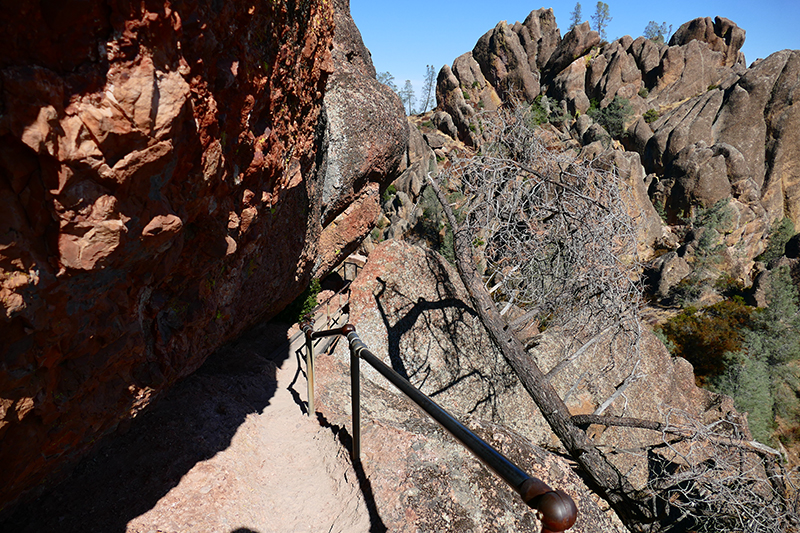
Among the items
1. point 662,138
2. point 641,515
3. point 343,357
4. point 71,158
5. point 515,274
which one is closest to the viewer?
point 71,158

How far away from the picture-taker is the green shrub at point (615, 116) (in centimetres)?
3425

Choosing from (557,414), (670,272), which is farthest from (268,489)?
(670,272)

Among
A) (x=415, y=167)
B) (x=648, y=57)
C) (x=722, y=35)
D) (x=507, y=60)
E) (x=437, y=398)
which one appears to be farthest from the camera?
(x=722, y=35)

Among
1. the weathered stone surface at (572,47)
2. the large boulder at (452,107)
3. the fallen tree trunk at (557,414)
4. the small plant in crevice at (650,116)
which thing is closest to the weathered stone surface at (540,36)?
the weathered stone surface at (572,47)

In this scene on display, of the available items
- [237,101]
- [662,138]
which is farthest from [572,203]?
[662,138]

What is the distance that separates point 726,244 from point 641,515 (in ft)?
94.1

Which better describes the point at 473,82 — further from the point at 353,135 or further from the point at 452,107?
the point at 353,135

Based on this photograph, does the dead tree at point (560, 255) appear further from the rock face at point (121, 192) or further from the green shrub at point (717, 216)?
the green shrub at point (717, 216)

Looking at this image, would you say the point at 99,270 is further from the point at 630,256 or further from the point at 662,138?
the point at 662,138

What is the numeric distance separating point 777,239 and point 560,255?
33.3 metres

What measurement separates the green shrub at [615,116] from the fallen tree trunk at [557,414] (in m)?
36.2

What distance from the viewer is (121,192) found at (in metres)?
1.26

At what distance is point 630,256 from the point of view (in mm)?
4074

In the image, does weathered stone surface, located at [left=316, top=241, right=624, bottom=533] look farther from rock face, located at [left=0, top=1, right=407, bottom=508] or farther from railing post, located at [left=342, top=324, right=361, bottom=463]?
rock face, located at [left=0, top=1, right=407, bottom=508]
